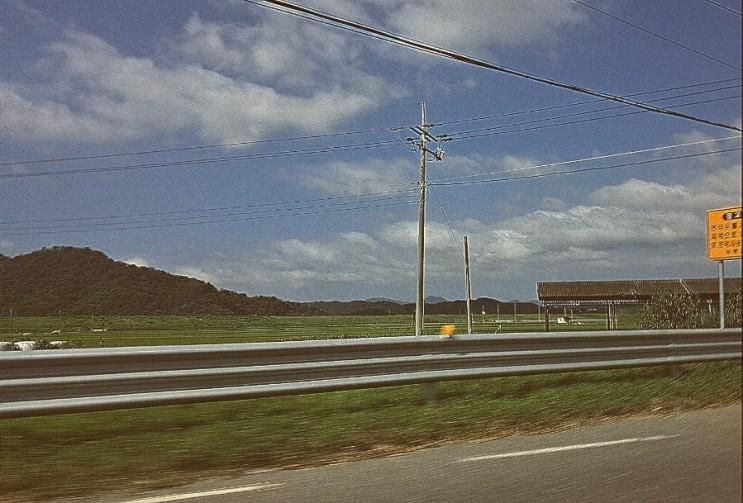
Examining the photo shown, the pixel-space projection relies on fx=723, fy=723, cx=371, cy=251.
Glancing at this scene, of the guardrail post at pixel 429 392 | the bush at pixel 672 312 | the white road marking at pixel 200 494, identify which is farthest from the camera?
the bush at pixel 672 312

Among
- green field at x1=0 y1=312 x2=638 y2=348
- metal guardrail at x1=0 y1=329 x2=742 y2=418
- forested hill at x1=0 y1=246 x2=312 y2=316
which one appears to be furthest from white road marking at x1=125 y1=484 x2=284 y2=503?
forested hill at x1=0 y1=246 x2=312 y2=316

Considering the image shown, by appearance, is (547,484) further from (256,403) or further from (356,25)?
(356,25)

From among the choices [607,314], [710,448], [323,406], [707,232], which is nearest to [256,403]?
[323,406]

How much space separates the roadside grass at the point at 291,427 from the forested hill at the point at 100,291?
457 centimetres

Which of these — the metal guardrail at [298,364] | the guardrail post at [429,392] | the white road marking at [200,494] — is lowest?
Answer: the white road marking at [200,494]

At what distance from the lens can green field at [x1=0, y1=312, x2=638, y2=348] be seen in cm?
1168

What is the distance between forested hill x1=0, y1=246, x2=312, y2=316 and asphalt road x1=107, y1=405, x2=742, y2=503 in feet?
22.6

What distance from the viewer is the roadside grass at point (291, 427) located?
5496 millimetres

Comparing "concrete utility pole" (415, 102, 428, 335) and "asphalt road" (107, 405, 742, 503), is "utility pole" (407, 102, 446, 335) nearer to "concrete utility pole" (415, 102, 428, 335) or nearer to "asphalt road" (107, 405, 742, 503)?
"concrete utility pole" (415, 102, 428, 335)

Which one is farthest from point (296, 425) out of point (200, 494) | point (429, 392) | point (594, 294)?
point (594, 294)

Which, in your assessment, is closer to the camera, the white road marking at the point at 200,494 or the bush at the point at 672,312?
the white road marking at the point at 200,494

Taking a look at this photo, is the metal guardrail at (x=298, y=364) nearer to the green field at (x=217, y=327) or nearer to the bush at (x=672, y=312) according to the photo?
the green field at (x=217, y=327)

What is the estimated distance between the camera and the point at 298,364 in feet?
23.1

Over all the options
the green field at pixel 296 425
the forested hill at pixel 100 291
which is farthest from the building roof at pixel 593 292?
the green field at pixel 296 425
